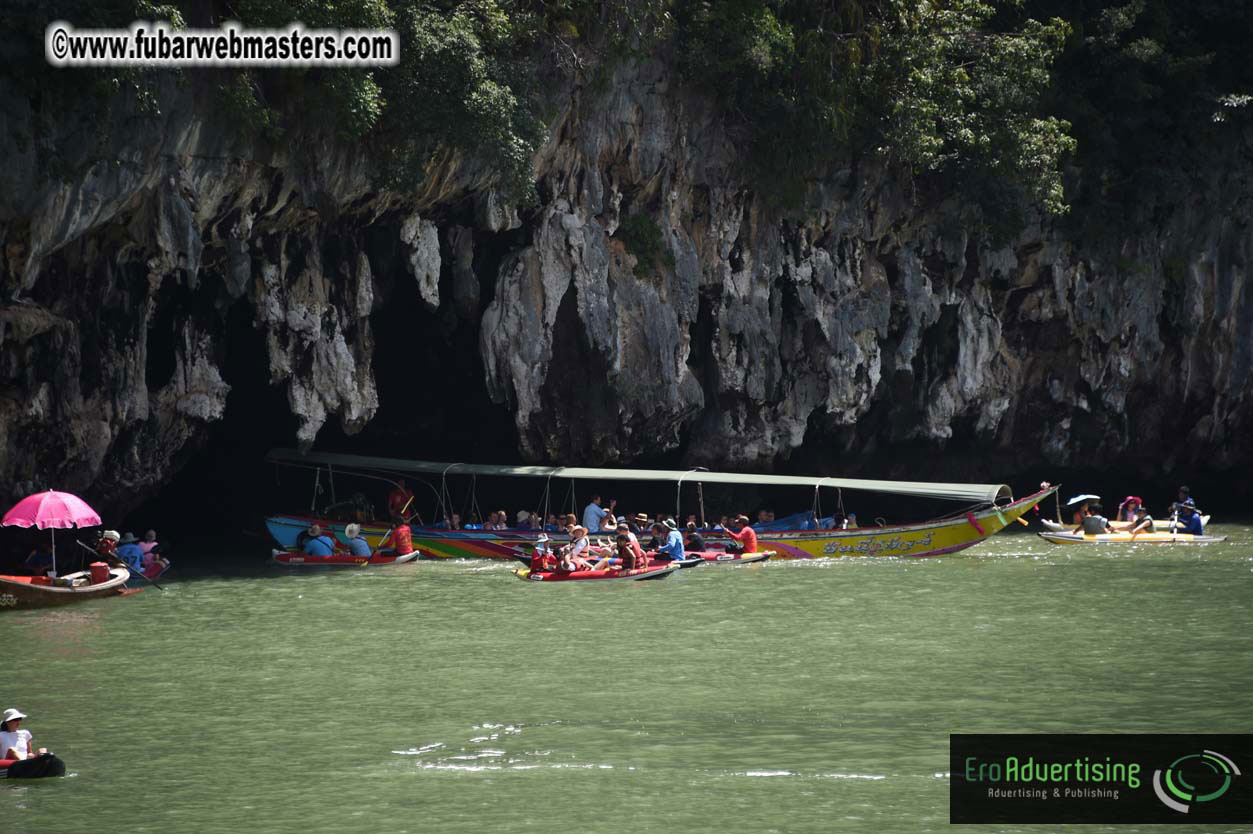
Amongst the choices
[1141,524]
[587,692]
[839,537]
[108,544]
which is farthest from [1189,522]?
[108,544]

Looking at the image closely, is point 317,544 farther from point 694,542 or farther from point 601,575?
point 694,542

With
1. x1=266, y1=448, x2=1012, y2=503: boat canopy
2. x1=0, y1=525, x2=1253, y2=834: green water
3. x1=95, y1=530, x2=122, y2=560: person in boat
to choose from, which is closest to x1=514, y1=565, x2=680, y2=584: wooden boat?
x1=0, y1=525, x2=1253, y2=834: green water

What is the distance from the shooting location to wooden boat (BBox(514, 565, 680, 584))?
83.6ft

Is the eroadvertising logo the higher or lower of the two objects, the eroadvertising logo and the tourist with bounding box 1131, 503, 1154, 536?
the lower

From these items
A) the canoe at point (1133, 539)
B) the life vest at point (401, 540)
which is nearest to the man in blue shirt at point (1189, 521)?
the canoe at point (1133, 539)

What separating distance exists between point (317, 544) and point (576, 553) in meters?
5.03

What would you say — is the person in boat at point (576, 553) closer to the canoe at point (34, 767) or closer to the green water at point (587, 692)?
the green water at point (587, 692)

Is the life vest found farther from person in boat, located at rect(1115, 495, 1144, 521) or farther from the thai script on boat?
person in boat, located at rect(1115, 495, 1144, 521)

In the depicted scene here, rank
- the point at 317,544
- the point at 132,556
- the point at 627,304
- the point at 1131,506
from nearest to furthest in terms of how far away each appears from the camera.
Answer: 1. the point at 132,556
2. the point at 317,544
3. the point at 627,304
4. the point at 1131,506

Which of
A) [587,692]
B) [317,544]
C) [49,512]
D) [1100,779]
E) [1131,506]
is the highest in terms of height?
[49,512]

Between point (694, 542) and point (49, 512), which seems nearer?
point (49, 512)

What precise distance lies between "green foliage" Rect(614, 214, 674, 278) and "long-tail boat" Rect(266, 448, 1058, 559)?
4.31m

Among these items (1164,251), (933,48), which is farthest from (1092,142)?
(933,48)

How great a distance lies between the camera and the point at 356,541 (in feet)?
92.6
